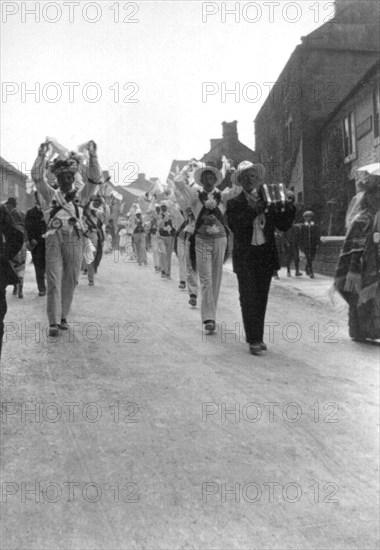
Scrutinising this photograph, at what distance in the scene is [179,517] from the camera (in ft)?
10.5

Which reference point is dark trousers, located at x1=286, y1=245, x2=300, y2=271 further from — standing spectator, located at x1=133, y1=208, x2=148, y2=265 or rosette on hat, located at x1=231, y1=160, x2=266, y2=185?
standing spectator, located at x1=133, y1=208, x2=148, y2=265

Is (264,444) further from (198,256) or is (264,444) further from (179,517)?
(198,256)

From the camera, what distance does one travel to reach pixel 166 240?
46.5 feet

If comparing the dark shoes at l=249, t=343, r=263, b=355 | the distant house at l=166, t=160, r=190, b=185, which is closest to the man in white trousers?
the distant house at l=166, t=160, r=190, b=185

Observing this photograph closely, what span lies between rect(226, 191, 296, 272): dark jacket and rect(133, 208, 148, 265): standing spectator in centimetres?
1440

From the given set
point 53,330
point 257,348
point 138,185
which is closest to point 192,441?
point 257,348

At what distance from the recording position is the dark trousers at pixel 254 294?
3.16 meters

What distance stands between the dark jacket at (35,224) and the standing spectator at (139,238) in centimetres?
1173

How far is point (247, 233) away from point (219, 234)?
250cm

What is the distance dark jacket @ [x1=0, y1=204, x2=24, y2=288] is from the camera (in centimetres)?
341

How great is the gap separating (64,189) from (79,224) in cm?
45

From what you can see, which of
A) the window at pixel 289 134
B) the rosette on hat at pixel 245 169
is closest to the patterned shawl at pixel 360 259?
the window at pixel 289 134

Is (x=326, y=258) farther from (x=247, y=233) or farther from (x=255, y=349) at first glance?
(x=255, y=349)

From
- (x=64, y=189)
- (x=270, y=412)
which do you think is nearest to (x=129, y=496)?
(x=270, y=412)
